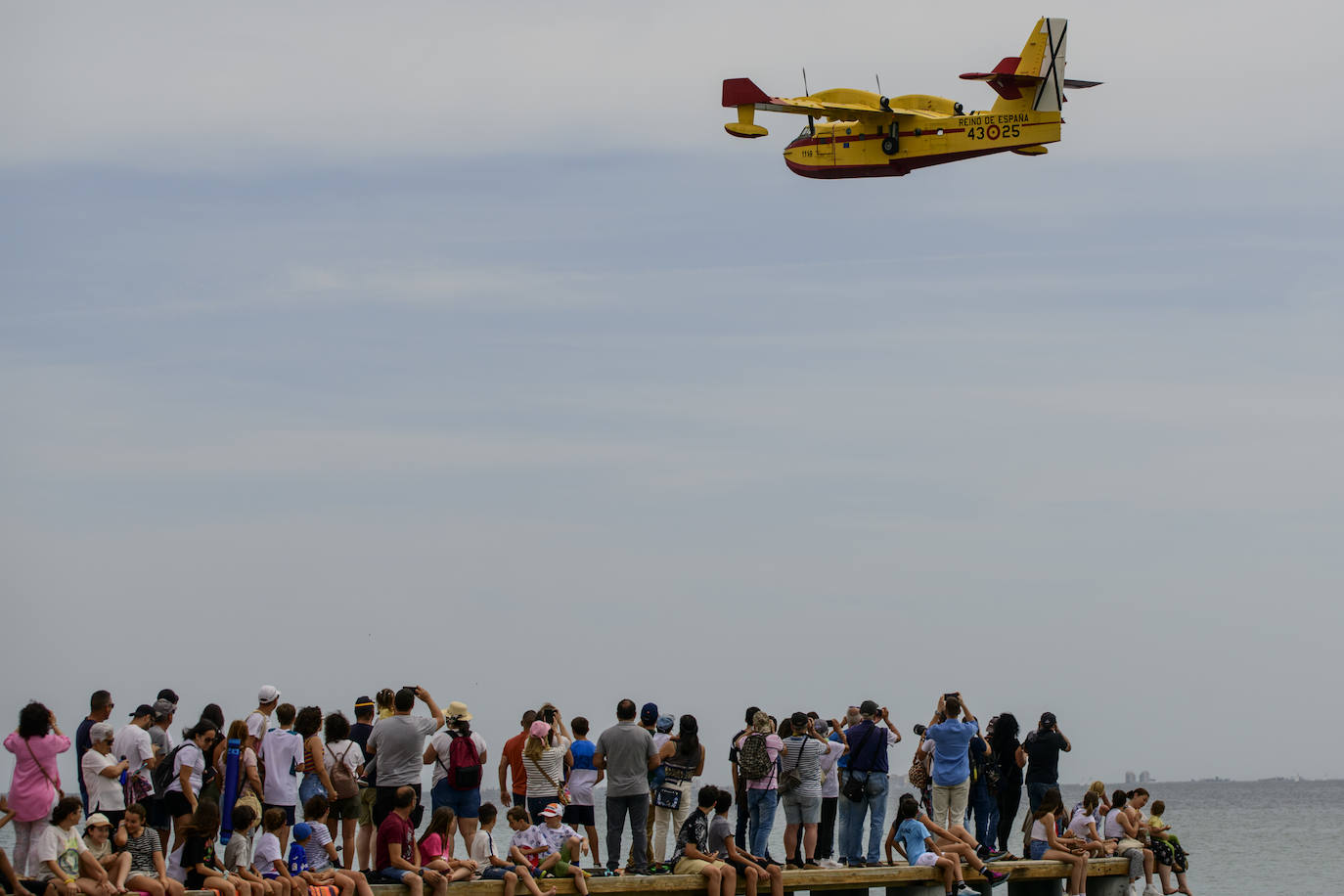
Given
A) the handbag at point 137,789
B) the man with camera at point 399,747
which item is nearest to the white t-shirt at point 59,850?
the handbag at point 137,789

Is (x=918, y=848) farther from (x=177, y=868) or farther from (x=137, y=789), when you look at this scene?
(x=137, y=789)

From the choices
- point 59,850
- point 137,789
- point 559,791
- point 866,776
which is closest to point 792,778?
point 866,776

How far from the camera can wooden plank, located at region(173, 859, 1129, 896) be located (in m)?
15.6

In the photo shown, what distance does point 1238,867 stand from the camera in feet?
187

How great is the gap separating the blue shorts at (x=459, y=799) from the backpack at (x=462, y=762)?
0.29 feet

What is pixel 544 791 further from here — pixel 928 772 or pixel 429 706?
pixel 928 772

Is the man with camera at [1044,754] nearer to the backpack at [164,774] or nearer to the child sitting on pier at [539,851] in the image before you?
the child sitting on pier at [539,851]

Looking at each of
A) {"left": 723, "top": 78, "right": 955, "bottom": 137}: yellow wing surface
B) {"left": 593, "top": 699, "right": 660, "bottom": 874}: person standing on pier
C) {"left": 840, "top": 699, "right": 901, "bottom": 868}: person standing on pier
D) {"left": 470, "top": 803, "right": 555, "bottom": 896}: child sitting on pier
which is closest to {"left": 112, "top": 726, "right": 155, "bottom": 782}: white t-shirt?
{"left": 470, "top": 803, "right": 555, "bottom": 896}: child sitting on pier

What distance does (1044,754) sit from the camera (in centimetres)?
2005

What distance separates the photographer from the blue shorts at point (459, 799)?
1647 cm

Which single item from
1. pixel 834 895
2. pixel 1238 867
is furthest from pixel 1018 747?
pixel 1238 867

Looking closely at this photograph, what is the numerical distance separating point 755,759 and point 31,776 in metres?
7.45

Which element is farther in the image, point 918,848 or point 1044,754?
point 1044,754

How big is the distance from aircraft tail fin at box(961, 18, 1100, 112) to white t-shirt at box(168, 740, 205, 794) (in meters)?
18.8
